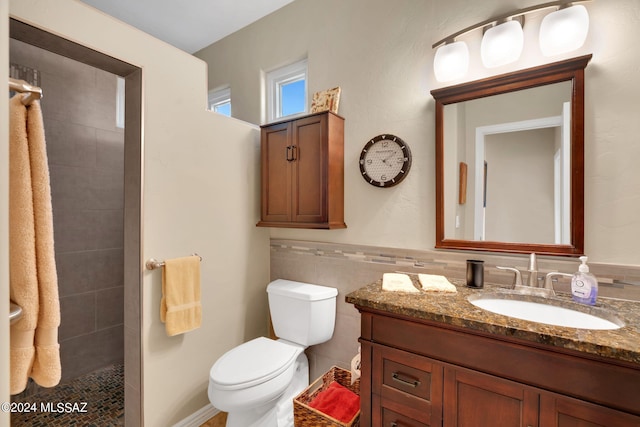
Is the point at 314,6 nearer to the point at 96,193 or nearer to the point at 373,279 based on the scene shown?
the point at 373,279

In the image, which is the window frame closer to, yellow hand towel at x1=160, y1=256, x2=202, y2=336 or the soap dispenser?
yellow hand towel at x1=160, y1=256, x2=202, y2=336

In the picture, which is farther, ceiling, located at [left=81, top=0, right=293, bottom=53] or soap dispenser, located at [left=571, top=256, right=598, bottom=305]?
ceiling, located at [left=81, top=0, right=293, bottom=53]

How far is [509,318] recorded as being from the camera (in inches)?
36.9

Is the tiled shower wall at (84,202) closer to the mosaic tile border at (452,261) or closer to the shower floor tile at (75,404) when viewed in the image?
the shower floor tile at (75,404)

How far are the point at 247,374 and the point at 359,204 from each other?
3.71ft

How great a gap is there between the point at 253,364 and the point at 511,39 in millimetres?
2024

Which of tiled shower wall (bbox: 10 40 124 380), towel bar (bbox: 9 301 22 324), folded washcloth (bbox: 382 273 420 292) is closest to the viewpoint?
towel bar (bbox: 9 301 22 324)

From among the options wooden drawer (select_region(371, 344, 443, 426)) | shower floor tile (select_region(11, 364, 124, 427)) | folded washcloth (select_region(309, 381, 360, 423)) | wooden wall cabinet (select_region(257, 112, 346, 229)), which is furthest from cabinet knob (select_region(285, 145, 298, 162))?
shower floor tile (select_region(11, 364, 124, 427))

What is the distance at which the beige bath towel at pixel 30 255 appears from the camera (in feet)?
2.43

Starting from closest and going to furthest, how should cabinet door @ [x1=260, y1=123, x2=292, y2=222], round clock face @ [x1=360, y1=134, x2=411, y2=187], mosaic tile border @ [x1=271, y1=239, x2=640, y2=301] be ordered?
mosaic tile border @ [x1=271, y1=239, x2=640, y2=301], round clock face @ [x1=360, y1=134, x2=411, y2=187], cabinet door @ [x1=260, y1=123, x2=292, y2=222]

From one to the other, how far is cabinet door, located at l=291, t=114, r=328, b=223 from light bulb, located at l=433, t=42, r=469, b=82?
661 millimetres

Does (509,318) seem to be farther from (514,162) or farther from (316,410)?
(316,410)

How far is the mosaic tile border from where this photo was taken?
115cm

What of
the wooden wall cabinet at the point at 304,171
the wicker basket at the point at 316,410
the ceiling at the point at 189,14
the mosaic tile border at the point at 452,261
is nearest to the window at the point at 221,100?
the ceiling at the point at 189,14
